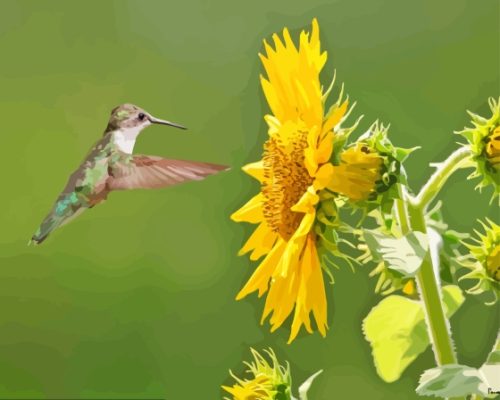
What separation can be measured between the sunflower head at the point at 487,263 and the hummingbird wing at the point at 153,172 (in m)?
0.44

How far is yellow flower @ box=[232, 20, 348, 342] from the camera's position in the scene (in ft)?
4.23

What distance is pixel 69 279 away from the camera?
171 inches

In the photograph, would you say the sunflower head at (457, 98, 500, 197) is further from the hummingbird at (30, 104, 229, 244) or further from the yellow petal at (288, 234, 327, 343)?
the hummingbird at (30, 104, 229, 244)

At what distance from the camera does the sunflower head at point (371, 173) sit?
124 centimetres

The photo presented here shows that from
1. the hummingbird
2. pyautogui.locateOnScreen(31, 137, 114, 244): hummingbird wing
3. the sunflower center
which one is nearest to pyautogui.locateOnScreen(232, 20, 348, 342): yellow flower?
the sunflower center

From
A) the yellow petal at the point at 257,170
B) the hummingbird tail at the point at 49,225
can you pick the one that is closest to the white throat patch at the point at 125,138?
the hummingbird tail at the point at 49,225

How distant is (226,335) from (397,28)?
150 centimetres

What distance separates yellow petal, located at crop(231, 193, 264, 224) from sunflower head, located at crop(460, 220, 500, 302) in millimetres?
294

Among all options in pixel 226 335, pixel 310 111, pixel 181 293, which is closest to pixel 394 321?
pixel 310 111

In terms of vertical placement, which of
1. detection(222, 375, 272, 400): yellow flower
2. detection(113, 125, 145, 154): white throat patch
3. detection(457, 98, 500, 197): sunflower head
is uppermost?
detection(113, 125, 145, 154): white throat patch

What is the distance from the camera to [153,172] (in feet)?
6.05

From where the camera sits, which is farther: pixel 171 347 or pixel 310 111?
pixel 171 347

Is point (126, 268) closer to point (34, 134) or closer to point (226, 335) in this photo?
point (226, 335)

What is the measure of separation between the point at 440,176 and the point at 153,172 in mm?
715
